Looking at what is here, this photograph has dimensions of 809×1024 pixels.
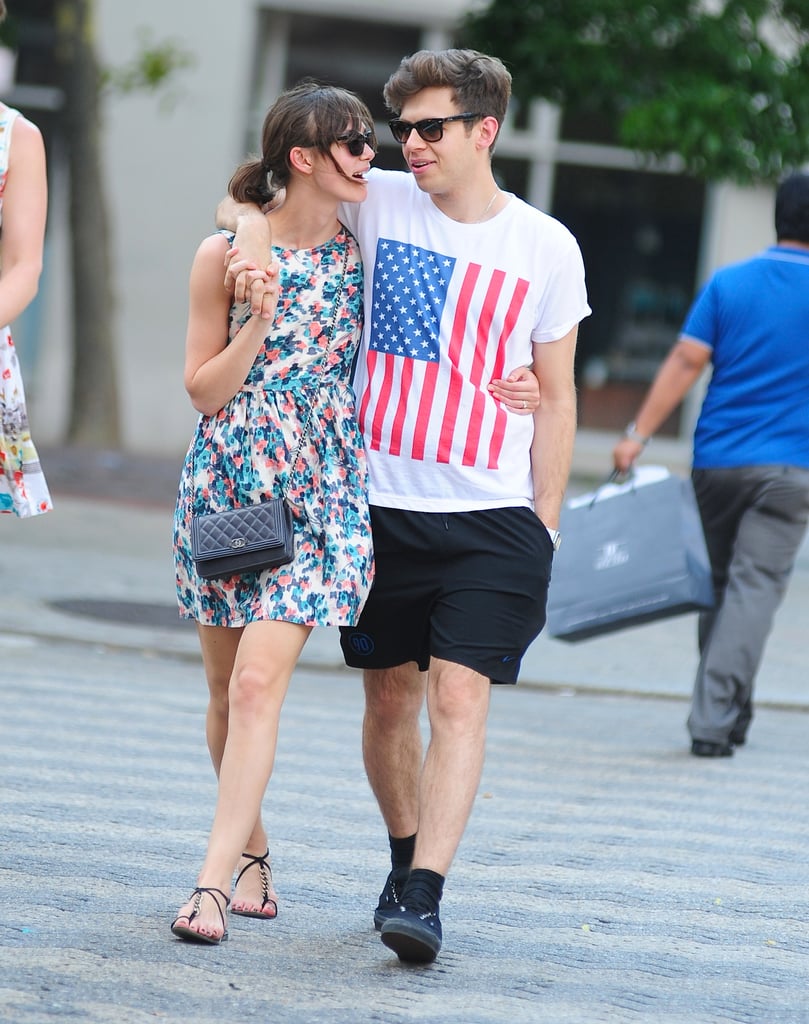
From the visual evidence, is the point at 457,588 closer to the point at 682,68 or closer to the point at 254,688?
the point at 254,688

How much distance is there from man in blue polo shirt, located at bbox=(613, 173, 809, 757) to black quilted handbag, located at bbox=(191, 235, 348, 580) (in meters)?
3.08

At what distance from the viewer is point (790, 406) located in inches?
273

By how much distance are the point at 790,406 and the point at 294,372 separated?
11.0ft

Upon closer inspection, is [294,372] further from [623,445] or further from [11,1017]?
[623,445]

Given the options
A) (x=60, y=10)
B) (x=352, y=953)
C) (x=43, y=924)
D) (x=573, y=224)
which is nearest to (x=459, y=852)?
(x=352, y=953)

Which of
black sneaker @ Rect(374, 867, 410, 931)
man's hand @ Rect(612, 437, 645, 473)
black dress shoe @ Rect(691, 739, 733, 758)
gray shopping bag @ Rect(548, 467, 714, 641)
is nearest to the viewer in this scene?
black sneaker @ Rect(374, 867, 410, 931)

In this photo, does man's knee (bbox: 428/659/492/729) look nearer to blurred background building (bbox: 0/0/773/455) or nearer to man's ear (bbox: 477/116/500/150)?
man's ear (bbox: 477/116/500/150)

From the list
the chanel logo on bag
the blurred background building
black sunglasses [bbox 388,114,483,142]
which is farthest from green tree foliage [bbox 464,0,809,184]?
black sunglasses [bbox 388,114,483,142]

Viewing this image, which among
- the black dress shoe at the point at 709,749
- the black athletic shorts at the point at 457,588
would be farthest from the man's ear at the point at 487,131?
the black dress shoe at the point at 709,749

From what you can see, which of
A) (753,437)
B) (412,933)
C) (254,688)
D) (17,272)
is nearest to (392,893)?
(412,933)

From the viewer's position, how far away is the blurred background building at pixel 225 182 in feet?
63.4

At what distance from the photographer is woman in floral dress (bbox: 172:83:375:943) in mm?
3918

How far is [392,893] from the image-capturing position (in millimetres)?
4234

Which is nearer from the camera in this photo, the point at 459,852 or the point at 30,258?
the point at 30,258
